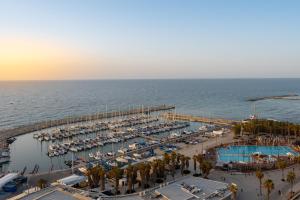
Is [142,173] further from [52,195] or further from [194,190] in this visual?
[52,195]

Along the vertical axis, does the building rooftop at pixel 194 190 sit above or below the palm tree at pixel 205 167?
below

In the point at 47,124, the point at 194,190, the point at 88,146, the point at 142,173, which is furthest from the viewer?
Result: the point at 47,124

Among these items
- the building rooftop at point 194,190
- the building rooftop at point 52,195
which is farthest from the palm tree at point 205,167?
the building rooftop at point 52,195

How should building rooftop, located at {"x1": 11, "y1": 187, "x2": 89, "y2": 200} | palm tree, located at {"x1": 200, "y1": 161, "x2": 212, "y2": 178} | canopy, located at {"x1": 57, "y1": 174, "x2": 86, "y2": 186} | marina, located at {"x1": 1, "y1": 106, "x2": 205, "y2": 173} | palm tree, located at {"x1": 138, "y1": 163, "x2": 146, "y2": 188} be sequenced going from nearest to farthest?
building rooftop, located at {"x1": 11, "y1": 187, "x2": 89, "y2": 200}
palm tree, located at {"x1": 138, "y1": 163, "x2": 146, "y2": 188}
canopy, located at {"x1": 57, "y1": 174, "x2": 86, "y2": 186}
palm tree, located at {"x1": 200, "y1": 161, "x2": 212, "y2": 178}
marina, located at {"x1": 1, "y1": 106, "x2": 205, "y2": 173}

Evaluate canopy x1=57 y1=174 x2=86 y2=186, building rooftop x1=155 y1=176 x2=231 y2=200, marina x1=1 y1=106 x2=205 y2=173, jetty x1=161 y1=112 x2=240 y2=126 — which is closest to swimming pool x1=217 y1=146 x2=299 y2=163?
marina x1=1 y1=106 x2=205 y2=173

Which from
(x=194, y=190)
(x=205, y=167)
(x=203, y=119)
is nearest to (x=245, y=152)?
(x=205, y=167)

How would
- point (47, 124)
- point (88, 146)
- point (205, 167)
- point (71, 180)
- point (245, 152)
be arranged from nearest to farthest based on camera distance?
1. point (71, 180)
2. point (205, 167)
3. point (245, 152)
4. point (88, 146)
5. point (47, 124)

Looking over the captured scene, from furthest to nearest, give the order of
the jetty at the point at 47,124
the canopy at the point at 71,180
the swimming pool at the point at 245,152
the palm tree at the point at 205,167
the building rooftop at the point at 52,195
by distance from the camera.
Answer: the jetty at the point at 47,124 → the swimming pool at the point at 245,152 → the palm tree at the point at 205,167 → the canopy at the point at 71,180 → the building rooftop at the point at 52,195

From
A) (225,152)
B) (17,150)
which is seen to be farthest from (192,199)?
(17,150)

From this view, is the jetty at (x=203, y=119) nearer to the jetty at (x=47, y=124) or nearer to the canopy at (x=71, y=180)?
the jetty at (x=47, y=124)

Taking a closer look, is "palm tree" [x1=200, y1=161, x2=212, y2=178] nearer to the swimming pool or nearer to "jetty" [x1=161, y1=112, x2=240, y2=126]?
the swimming pool
